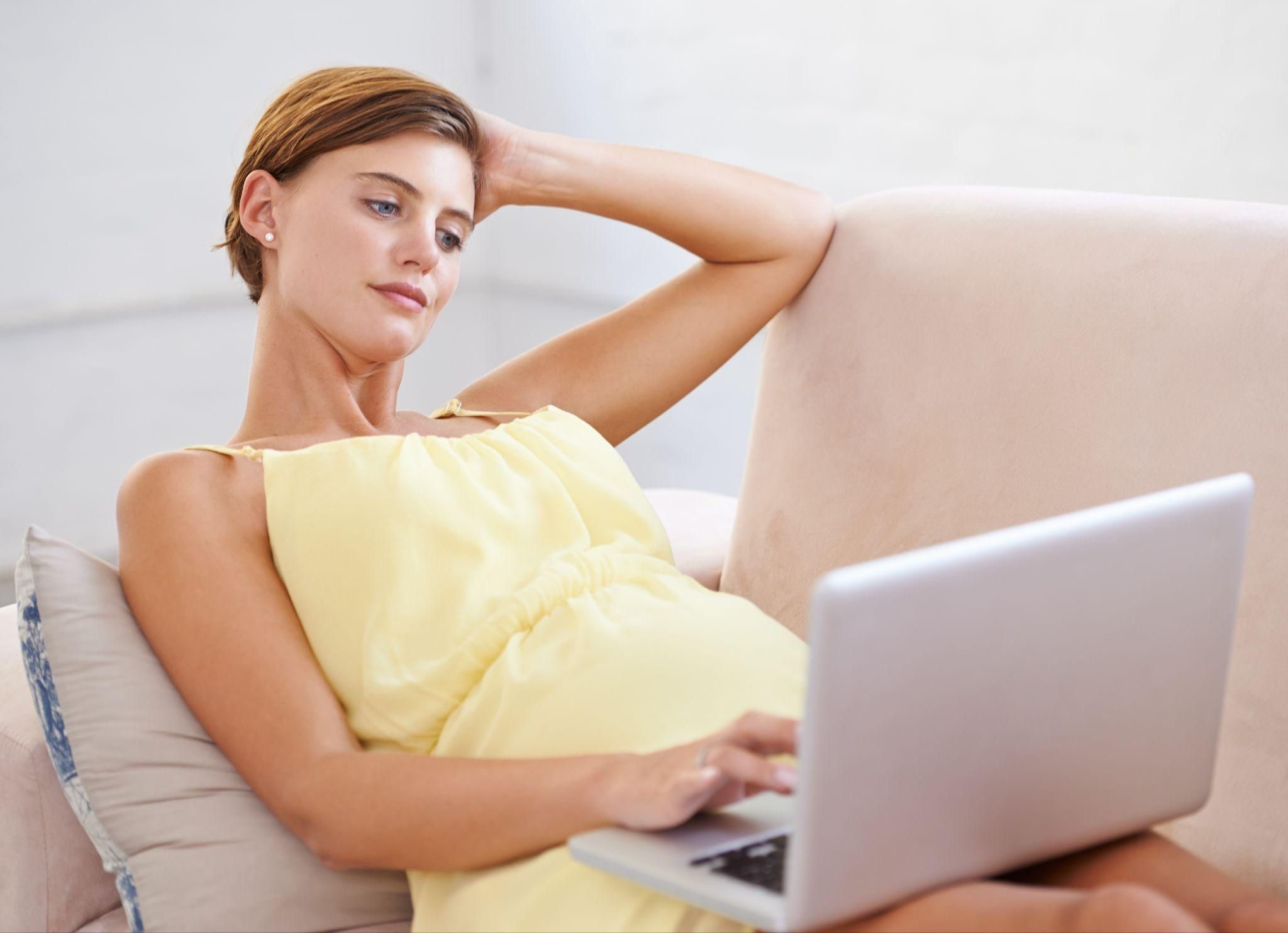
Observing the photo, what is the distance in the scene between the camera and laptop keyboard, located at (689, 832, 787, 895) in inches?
36.4

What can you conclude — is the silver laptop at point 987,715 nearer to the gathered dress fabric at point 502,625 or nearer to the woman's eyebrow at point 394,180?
the gathered dress fabric at point 502,625

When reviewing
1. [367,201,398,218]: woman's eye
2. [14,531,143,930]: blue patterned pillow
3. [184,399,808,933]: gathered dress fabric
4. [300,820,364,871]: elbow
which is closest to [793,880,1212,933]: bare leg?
[184,399,808,933]: gathered dress fabric

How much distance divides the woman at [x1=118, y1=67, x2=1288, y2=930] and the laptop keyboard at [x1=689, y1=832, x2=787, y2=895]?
0.04 metres

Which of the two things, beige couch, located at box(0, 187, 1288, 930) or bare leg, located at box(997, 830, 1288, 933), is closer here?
bare leg, located at box(997, 830, 1288, 933)

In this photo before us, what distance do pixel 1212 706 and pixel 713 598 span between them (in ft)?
1.75

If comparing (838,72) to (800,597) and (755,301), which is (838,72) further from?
(800,597)

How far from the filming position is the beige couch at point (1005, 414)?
1318 mm

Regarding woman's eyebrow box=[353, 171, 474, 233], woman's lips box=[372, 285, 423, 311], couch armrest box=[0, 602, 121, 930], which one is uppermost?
woman's eyebrow box=[353, 171, 474, 233]

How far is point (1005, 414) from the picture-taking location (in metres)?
1.53

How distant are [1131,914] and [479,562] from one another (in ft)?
2.39

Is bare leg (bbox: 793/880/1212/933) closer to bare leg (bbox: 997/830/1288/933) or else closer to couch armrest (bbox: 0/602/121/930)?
bare leg (bbox: 997/830/1288/933)

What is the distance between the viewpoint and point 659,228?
181 centimetres

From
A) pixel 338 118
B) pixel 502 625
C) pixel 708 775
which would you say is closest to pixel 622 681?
pixel 502 625

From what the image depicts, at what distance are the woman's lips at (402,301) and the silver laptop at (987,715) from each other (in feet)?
2.32
